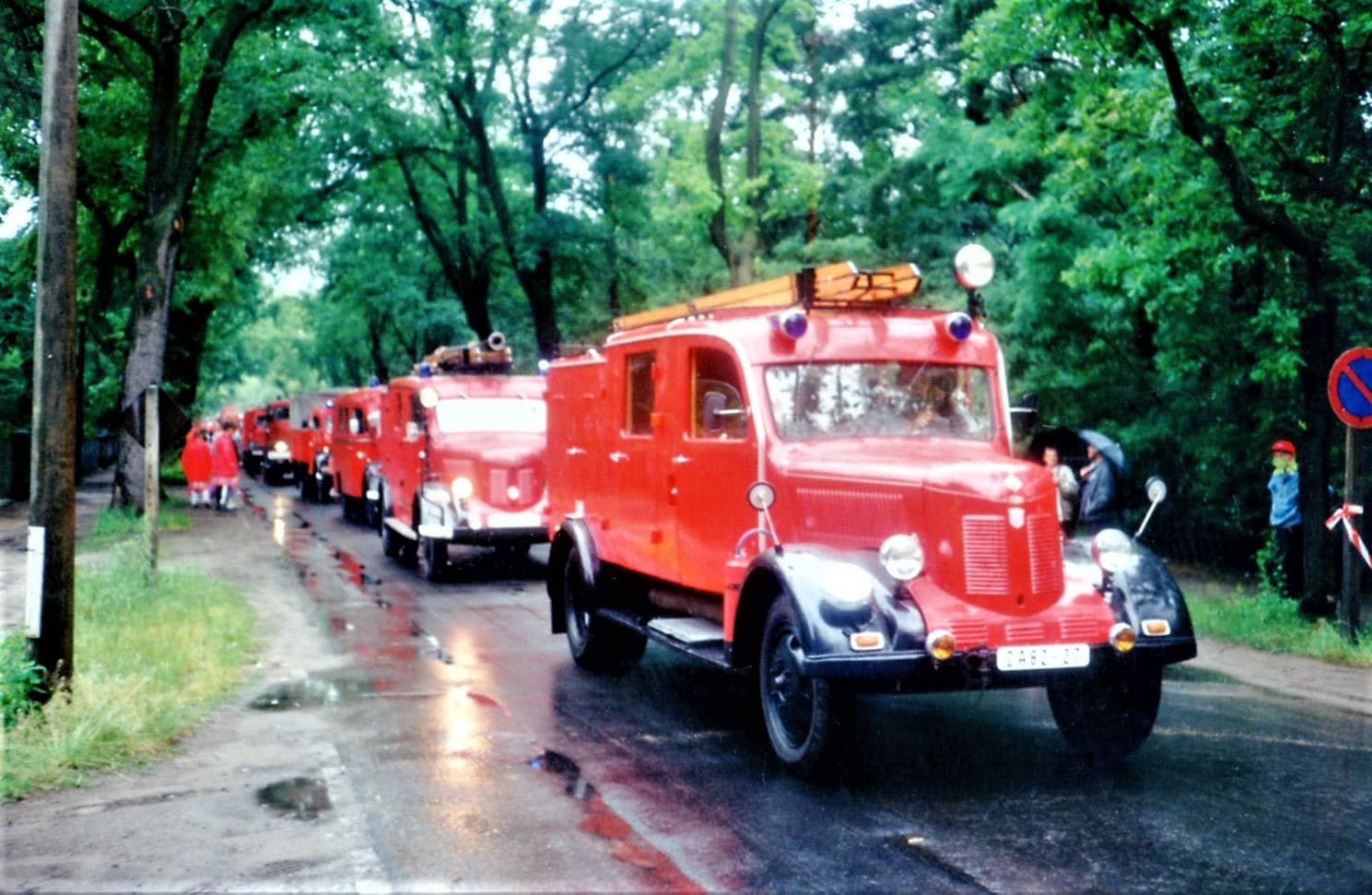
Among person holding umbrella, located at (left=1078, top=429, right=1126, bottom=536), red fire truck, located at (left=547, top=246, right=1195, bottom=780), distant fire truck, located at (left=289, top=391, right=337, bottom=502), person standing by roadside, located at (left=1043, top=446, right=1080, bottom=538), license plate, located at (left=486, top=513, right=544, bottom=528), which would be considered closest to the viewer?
red fire truck, located at (left=547, top=246, right=1195, bottom=780)

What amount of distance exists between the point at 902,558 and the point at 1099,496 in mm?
6058

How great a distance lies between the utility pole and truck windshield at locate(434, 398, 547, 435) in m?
9.82

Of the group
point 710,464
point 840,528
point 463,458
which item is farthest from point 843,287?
point 463,458

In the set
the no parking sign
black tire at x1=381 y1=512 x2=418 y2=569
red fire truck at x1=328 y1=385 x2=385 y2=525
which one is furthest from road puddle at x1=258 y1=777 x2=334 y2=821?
red fire truck at x1=328 y1=385 x2=385 y2=525

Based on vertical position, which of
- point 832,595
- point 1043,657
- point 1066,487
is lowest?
point 1043,657

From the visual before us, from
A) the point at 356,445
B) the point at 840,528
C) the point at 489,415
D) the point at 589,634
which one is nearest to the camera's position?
the point at 840,528

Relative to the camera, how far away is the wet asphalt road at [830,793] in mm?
5934

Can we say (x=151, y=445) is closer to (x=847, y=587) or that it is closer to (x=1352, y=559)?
(x=847, y=587)

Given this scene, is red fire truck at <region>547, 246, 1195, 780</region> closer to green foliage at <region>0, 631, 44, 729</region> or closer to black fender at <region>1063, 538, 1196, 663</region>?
black fender at <region>1063, 538, 1196, 663</region>

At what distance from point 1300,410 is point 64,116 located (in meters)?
12.5

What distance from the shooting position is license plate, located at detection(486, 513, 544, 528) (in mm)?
17453

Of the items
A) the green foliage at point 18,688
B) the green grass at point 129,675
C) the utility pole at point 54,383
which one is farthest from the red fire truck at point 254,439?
the green foliage at point 18,688

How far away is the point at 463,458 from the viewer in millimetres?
17812

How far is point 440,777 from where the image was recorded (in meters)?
7.64
